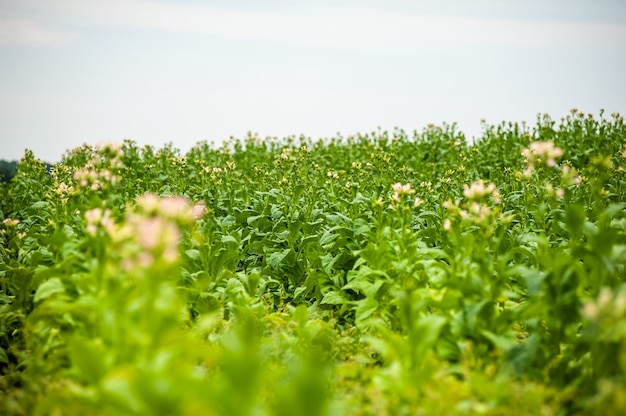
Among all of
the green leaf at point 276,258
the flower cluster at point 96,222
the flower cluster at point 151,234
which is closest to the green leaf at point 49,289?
the flower cluster at point 96,222

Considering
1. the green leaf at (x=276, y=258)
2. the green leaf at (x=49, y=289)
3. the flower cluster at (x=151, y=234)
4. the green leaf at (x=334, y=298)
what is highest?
the flower cluster at (x=151, y=234)

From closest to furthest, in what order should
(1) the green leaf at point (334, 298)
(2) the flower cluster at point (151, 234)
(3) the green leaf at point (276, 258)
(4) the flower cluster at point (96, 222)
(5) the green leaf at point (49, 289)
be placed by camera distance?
(2) the flower cluster at point (151, 234)
(4) the flower cluster at point (96, 222)
(5) the green leaf at point (49, 289)
(1) the green leaf at point (334, 298)
(3) the green leaf at point (276, 258)

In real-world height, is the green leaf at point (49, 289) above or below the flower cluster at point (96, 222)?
below

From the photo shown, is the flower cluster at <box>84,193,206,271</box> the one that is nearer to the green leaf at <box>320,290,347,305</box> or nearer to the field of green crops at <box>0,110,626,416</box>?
the field of green crops at <box>0,110,626,416</box>

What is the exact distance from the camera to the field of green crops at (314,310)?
2994mm

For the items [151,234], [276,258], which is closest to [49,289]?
A: [151,234]

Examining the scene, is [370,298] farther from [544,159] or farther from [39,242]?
[39,242]

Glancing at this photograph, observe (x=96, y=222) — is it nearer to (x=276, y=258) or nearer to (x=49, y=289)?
(x=49, y=289)

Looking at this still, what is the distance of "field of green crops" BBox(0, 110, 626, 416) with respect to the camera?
9.82 feet

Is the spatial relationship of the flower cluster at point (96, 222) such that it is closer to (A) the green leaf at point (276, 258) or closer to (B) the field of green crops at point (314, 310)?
(B) the field of green crops at point (314, 310)

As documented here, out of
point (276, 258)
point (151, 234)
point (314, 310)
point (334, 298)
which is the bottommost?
point (314, 310)

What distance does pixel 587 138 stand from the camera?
12.0 meters

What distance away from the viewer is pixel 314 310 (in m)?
6.43

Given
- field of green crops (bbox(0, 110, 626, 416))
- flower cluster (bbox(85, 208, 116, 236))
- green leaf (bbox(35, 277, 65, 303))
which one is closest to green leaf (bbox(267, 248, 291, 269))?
field of green crops (bbox(0, 110, 626, 416))
